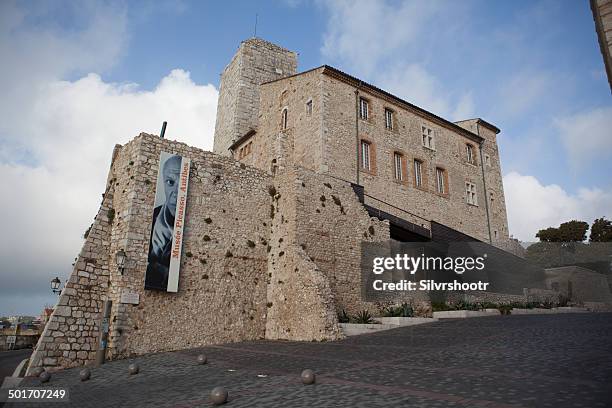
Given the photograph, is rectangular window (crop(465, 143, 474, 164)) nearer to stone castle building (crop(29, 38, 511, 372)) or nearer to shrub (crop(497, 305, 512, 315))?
stone castle building (crop(29, 38, 511, 372))

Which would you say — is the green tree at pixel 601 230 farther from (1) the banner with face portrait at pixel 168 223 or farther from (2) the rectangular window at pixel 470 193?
(1) the banner with face portrait at pixel 168 223

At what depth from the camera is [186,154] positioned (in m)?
16.4

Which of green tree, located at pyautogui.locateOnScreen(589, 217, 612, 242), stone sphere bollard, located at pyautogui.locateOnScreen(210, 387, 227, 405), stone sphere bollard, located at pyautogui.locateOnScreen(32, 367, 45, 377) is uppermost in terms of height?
green tree, located at pyautogui.locateOnScreen(589, 217, 612, 242)

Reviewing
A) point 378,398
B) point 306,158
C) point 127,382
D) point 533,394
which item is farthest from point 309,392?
point 306,158

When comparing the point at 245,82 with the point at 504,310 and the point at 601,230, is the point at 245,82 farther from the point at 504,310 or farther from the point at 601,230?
the point at 601,230

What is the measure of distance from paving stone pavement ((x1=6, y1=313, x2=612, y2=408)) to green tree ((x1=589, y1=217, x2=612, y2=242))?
3344 centimetres

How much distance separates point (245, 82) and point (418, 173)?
1692 cm

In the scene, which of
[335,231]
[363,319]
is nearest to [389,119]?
[335,231]

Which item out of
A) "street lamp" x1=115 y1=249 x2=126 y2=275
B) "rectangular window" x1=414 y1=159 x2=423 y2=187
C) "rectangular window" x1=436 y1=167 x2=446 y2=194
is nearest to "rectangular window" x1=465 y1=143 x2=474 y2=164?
"rectangular window" x1=436 y1=167 x2=446 y2=194

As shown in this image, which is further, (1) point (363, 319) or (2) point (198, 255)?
(1) point (363, 319)

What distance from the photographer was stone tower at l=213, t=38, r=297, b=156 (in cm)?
3397

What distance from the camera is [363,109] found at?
25.1 metres

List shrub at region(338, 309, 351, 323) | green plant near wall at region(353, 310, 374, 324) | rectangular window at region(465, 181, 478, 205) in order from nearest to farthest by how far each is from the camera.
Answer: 1. green plant near wall at region(353, 310, 374, 324)
2. shrub at region(338, 309, 351, 323)
3. rectangular window at region(465, 181, 478, 205)

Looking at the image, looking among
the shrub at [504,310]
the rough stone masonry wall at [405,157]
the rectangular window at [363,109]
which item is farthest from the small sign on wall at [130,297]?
the shrub at [504,310]
